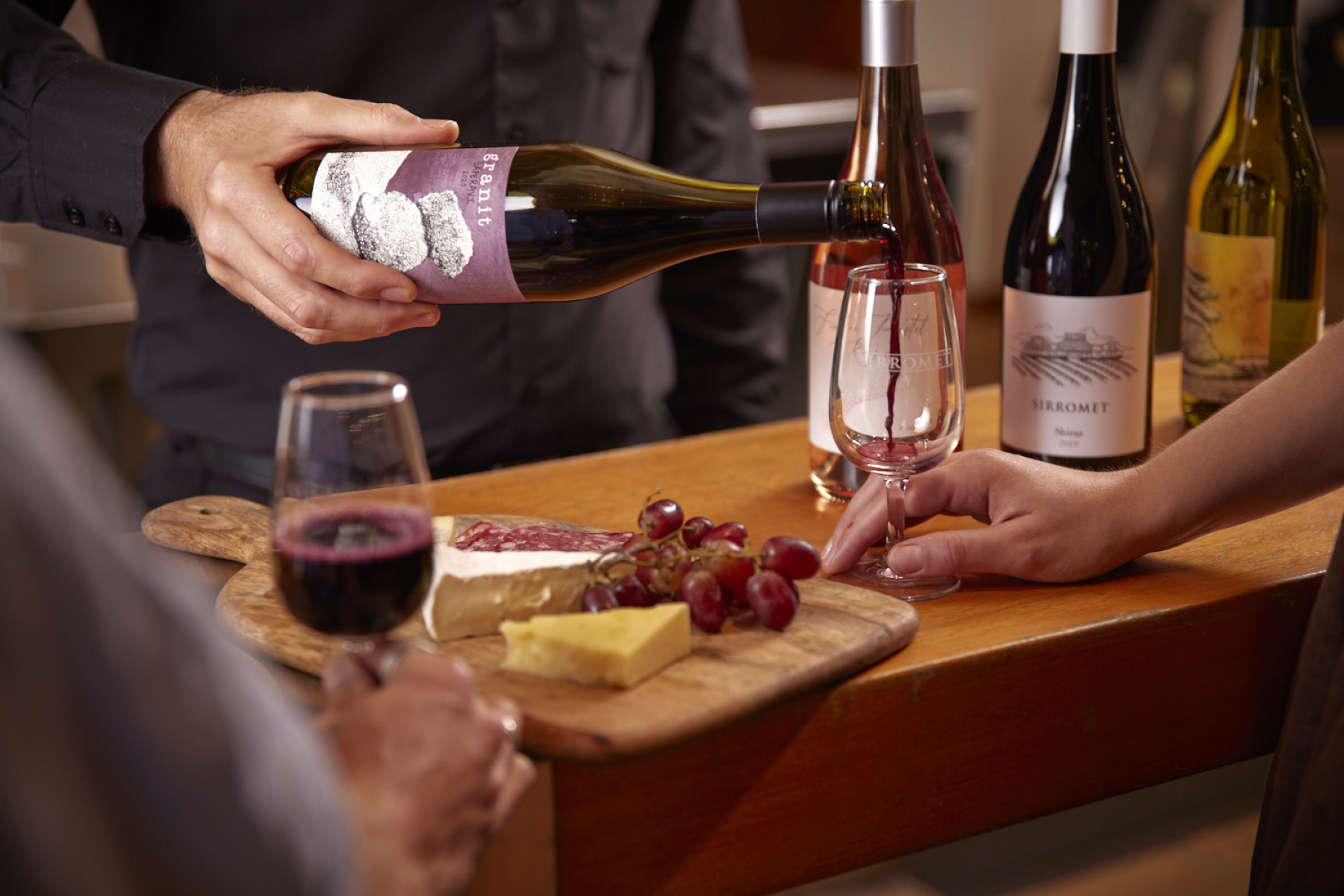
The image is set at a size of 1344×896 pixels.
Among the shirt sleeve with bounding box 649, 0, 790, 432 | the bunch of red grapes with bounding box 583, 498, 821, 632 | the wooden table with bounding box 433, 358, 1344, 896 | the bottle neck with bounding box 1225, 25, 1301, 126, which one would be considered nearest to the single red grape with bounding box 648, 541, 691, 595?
the bunch of red grapes with bounding box 583, 498, 821, 632

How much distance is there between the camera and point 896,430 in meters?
0.80

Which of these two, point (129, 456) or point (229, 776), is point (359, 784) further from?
point (129, 456)

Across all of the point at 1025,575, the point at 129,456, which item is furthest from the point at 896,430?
the point at 129,456

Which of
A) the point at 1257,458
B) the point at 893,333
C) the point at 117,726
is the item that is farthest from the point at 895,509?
the point at 117,726

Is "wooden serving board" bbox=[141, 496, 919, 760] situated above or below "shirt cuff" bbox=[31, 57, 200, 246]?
below

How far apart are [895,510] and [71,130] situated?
0.70 m

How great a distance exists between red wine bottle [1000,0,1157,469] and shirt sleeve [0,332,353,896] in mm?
695

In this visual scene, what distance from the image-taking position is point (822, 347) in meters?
0.95

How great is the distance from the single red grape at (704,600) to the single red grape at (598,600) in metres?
0.04

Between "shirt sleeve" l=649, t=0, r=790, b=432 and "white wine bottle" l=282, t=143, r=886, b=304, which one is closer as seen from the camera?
"white wine bottle" l=282, t=143, r=886, b=304

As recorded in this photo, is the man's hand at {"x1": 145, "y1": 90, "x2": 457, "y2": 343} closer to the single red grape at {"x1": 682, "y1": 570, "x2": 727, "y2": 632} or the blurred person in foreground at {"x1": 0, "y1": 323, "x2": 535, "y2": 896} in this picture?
the single red grape at {"x1": 682, "y1": 570, "x2": 727, "y2": 632}

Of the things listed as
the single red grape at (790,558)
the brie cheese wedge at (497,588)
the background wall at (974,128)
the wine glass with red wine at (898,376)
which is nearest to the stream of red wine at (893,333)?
the wine glass with red wine at (898,376)

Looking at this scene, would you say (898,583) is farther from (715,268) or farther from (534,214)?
(715,268)

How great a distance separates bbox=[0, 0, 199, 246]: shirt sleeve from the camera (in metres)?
0.94
